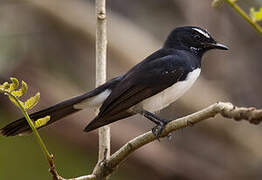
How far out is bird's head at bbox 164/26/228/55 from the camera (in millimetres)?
4344

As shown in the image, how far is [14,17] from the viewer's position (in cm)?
735

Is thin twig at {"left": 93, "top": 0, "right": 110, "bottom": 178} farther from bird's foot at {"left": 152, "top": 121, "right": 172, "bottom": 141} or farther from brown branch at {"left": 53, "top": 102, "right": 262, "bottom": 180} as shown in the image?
bird's foot at {"left": 152, "top": 121, "right": 172, "bottom": 141}

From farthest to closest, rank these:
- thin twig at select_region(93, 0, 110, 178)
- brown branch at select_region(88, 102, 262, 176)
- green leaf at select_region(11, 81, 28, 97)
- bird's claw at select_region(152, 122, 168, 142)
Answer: thin twig at select_region(93, 0, 110, 178) < bird's claw at select_region(152, 122, 168, 142) < green leaf at select_region(11, 81, 28, 97) < brown branch at select_region(88, 102, 262, 176)

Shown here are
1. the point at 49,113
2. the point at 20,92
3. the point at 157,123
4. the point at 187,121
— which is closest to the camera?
the point at 20,92

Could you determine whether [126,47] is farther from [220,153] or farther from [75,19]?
[220,153]

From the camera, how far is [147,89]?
4016mm

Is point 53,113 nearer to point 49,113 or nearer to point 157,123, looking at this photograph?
point 49,113

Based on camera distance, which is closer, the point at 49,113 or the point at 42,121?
the point at 42,121

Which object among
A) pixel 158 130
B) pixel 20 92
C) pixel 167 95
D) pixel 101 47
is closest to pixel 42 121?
pixel 20 92

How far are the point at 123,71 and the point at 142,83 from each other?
3394 mm

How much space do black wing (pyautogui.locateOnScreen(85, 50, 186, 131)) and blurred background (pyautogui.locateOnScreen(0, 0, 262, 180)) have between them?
2752 millimetres

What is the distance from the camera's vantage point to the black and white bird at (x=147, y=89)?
3877mm

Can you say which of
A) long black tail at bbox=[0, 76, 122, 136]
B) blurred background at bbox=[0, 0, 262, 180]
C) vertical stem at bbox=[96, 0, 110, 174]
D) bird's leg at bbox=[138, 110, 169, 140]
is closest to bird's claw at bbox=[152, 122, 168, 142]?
bird's leg at bbox=[138, 110, 169, 140]

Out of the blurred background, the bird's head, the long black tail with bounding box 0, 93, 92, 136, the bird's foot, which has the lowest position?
the blurred background
